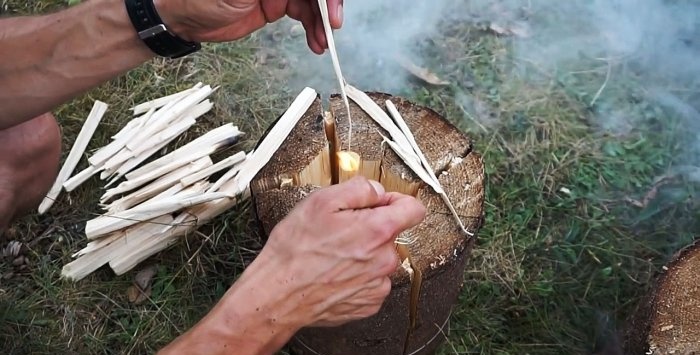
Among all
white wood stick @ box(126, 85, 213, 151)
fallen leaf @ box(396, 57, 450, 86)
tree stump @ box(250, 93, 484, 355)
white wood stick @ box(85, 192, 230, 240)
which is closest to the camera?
tree stump @ box(250, 93, 484, 355)

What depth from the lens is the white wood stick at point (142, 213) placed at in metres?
2.66

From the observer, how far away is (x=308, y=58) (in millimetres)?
3387

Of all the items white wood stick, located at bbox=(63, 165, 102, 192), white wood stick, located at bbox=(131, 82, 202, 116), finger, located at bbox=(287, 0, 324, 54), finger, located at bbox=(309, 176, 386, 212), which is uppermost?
finger, located at bbox=(287, 0, 324, 54)

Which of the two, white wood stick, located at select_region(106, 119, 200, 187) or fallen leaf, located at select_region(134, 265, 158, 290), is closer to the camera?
fallen leaf, located at select_region(134, 265, 158, 290)

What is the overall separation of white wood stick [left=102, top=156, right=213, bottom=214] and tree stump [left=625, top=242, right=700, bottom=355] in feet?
5.47

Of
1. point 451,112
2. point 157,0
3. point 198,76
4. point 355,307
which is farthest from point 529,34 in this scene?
point 355,307

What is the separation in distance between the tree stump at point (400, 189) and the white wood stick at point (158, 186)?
2.93 feet

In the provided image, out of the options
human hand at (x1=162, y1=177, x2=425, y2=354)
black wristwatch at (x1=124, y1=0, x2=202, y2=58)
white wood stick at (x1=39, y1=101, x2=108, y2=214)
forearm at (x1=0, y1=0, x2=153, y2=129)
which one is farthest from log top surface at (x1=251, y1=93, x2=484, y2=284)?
white wood stick at (x1=39, y1=101, x2=108, y2=214)

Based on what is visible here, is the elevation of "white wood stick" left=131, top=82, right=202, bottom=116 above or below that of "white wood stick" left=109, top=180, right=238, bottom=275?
above

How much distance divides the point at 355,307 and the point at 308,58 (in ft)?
6.45

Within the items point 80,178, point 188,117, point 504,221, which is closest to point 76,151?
point 80,178

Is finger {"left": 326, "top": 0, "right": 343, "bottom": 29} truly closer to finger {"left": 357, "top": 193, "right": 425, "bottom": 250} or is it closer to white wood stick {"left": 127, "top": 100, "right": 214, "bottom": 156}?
finger {"left": 357, "top": 193, "right": 425, "bottom": 250}

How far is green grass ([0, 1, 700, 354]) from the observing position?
8.75ft

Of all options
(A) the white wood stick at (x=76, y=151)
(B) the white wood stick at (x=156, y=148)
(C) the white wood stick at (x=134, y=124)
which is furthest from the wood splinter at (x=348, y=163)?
(A) the white wood stick at (x=76, y=151)
